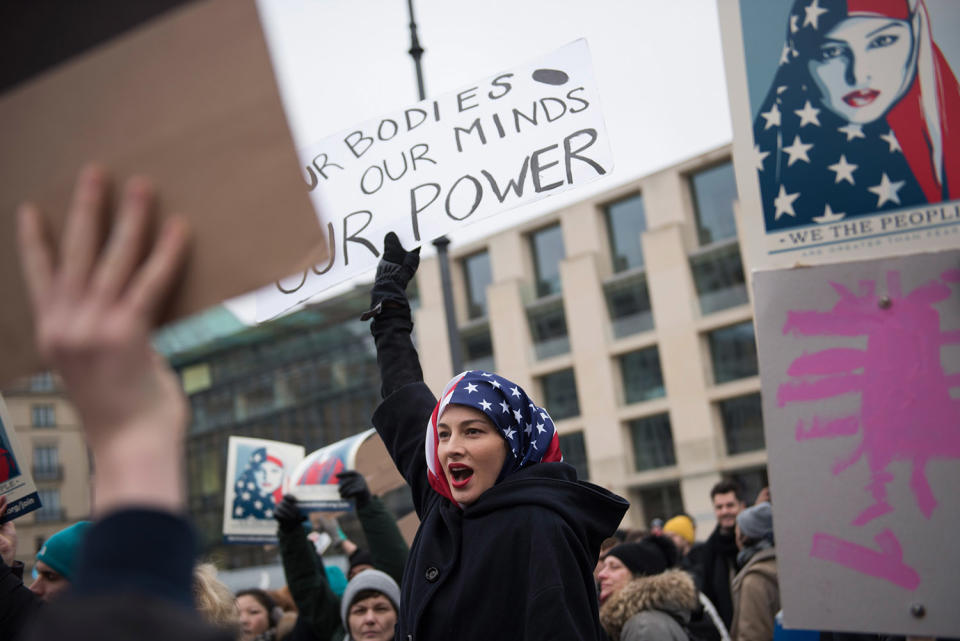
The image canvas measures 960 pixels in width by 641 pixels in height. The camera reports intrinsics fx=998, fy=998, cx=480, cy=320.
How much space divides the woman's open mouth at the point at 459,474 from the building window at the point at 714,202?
→ 38055mm

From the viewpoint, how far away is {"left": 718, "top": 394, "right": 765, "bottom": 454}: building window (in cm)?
3762

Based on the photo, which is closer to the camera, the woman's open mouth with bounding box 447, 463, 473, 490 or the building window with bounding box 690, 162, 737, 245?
the woman's open mouth with bounding box 447, 463, 473, 490

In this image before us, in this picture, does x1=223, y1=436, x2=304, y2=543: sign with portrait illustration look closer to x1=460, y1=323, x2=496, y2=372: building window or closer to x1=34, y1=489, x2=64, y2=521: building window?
x1=460, y1=323, x2=496, y2=372: building window

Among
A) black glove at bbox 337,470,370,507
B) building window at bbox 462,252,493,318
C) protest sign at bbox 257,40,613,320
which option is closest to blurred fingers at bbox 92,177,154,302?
protest sign at bbox 257,40,613,320

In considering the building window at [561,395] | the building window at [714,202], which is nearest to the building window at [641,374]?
the building window at [561,395]

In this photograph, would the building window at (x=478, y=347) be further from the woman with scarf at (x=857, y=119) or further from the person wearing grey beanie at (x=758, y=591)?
the woman with scarf at (x=857, y=119)

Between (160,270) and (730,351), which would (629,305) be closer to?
(730,351)

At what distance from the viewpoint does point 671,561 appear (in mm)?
5430

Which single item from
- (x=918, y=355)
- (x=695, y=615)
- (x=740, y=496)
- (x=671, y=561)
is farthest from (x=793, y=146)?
(x=740, y=496)

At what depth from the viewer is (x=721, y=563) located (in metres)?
6.75

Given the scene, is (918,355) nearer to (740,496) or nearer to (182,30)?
(182,30)

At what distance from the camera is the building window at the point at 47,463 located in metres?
58.4

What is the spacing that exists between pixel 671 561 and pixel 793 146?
338 cm

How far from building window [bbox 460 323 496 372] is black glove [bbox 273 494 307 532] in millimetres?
40672
